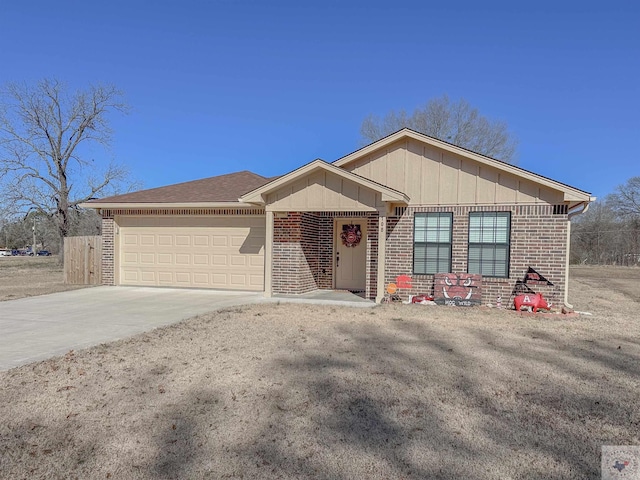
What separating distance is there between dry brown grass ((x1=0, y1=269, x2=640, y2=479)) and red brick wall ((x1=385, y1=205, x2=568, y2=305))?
3322mm

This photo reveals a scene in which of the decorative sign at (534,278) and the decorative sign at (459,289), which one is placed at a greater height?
the decorative sign at (534,278)

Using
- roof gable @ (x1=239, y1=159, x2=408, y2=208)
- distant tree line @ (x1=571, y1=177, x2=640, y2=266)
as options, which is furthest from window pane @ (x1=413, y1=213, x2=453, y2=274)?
distant tree line @ (x1=571, y1=177, x2=640, y2=266)

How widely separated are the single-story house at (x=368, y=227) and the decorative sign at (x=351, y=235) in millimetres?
30

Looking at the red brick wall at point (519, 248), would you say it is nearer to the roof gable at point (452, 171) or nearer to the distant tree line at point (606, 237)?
the roof gable at point (452, 171)

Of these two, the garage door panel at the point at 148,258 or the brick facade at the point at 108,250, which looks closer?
the garage door panel at the point at 148,258

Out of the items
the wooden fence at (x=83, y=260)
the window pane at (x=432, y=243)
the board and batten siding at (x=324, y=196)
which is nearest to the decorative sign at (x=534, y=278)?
the window pane at (x=432, y=243)

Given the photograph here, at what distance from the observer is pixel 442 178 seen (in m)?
11.0

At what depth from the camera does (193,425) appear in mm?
3832

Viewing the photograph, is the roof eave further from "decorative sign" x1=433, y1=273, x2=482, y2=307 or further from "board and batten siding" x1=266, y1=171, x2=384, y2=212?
"decorative sign" x1=433, y1=273, x2=482, y2=307

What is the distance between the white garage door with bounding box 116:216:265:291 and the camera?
513 inches

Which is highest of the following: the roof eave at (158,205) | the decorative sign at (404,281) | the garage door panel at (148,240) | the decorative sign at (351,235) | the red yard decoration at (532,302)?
the roof eave at (158,205)

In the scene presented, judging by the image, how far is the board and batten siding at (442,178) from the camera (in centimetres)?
1042

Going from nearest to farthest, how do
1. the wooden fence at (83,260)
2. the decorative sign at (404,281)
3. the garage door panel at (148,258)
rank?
the decorative sign at (404,281) → the garage door panel at (148,258) → the wooden fence at (83,260)

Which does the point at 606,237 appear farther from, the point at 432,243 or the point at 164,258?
the point at 164,258
